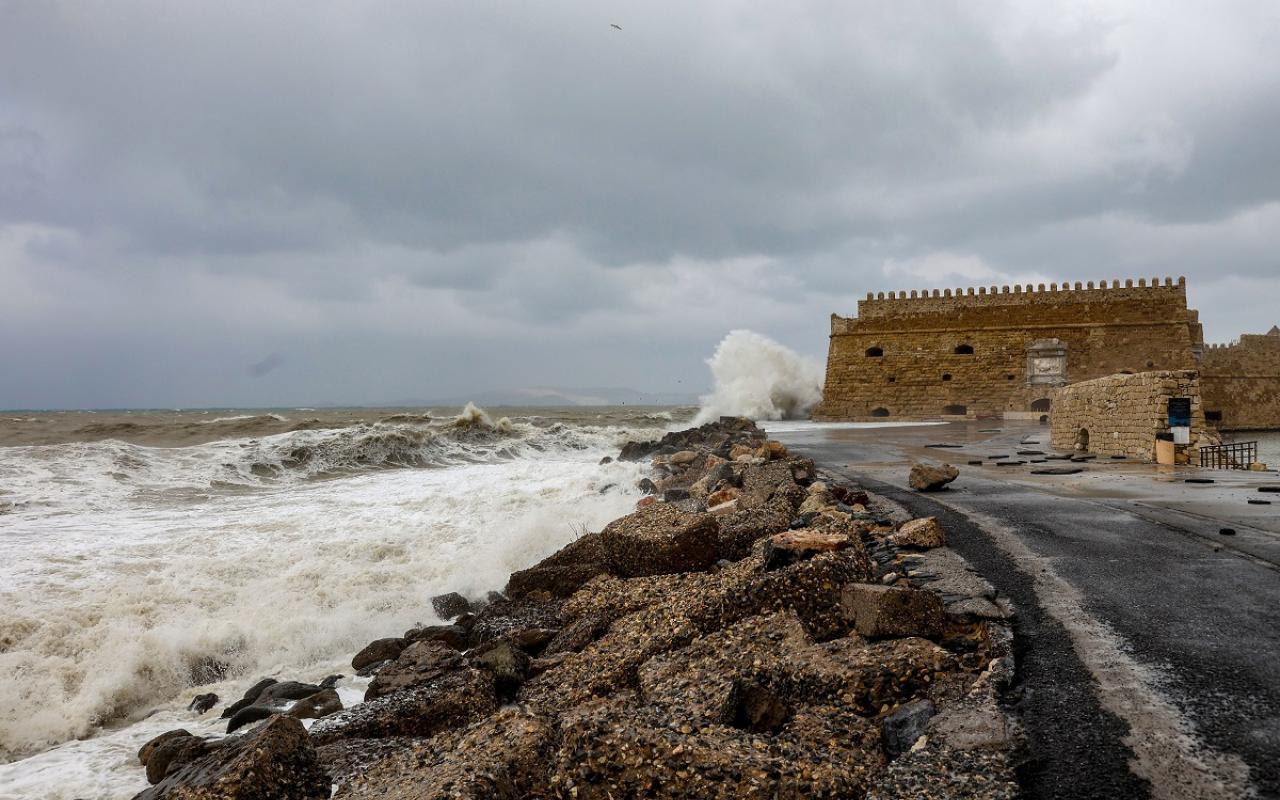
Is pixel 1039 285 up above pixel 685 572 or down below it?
above

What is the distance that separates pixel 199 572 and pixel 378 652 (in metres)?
3.02

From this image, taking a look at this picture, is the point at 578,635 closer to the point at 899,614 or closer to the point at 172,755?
the point at 899,614

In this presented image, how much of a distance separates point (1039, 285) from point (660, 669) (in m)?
33.3

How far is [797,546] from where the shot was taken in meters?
4.29

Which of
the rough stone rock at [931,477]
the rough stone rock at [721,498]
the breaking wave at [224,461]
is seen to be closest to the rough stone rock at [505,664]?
the rough stone rock at [721,498]

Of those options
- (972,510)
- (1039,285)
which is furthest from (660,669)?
(1039,285)

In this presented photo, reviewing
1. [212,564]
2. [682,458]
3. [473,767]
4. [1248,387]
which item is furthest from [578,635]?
[1248,387]

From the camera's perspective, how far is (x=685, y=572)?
5340mm

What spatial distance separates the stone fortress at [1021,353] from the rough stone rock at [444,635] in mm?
28077

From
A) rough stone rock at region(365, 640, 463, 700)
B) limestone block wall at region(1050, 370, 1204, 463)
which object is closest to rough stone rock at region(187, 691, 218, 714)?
rough stone rock at region(365, 640, 463, 700)

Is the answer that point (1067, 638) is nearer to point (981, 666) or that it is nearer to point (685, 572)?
point (981, 666)

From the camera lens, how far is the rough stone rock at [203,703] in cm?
436

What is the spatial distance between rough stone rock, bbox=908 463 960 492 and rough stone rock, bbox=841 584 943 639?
514cm

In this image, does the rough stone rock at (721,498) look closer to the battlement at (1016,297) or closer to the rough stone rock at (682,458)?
the rough stone rock at (682,458)
